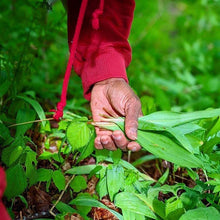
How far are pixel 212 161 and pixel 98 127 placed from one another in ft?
1.42

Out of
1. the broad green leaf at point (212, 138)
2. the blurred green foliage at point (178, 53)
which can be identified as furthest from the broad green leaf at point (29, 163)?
the blurred green foliage at point (178, 53)

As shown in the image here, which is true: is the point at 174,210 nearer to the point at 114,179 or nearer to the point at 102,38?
the point at 114,179

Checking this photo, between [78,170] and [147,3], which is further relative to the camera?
[147,3]

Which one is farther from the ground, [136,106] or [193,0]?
[193,0]

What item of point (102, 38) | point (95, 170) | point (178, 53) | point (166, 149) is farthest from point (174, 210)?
point (178, 53)

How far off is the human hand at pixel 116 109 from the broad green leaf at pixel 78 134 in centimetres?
4

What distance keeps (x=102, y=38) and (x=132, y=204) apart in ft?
2.39

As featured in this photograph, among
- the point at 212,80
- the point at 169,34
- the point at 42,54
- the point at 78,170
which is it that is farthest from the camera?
the point at 169,34

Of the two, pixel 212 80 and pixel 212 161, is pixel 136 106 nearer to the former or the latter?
pixel 212 161

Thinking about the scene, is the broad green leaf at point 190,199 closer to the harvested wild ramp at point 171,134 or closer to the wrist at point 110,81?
the harvested wild ramp at point 171,134

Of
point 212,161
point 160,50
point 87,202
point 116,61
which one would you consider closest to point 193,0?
point 160,50

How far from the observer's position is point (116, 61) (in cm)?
136

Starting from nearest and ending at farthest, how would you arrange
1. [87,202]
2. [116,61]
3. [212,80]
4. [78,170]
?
[87,202] < [78,170] < [116,61] < [212,80]

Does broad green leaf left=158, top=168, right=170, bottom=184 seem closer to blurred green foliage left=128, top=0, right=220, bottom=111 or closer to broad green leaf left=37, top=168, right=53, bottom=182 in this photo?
broad green leaf left=37, top=168, right=53, bottom=182
